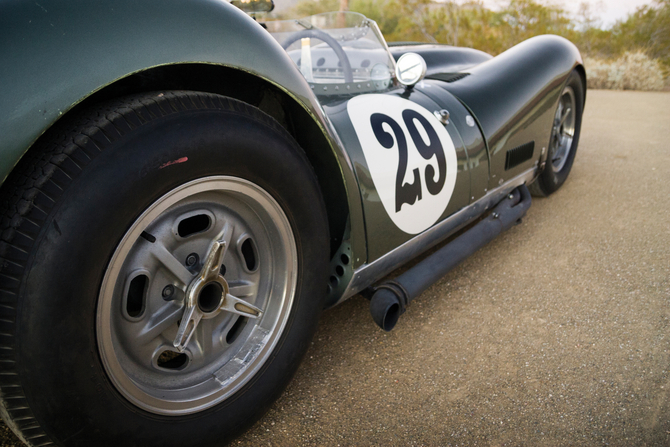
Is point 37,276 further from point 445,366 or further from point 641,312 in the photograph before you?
point 641,312

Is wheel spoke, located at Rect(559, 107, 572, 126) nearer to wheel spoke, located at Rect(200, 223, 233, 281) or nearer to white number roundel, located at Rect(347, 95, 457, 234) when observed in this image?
white number roundel, located at Rect(347, 95, 457, 234)

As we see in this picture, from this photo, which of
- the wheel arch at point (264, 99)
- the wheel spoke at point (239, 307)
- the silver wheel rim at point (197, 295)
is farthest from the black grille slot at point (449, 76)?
the wheel spoke at point (239, 307)

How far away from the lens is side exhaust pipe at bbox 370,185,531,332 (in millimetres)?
1830

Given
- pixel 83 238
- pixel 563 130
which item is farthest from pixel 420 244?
Result: pixel 563 130

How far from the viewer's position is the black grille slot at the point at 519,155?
2.66 m

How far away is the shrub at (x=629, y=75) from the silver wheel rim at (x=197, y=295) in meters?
12.6

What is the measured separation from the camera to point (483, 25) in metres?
16.2

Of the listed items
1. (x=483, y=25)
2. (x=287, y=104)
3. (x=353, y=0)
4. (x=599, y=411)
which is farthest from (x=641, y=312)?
(x=353, y=0)

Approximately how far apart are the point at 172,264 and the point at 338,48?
1.64 m

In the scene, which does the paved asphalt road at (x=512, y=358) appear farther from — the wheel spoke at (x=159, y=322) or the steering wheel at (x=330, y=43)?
the steering wheel at (x=330, y=43)

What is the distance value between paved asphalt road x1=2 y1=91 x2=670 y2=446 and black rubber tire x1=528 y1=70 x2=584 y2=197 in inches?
21.8

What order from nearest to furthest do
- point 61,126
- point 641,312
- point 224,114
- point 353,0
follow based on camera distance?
point 61,126 → point 224,114 → point 641,312 → point 353,0

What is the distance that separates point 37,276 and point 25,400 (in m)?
0.29

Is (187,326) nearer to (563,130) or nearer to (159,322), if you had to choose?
(159,322)
